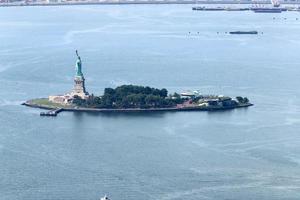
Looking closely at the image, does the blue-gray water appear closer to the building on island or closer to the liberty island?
the liberty island

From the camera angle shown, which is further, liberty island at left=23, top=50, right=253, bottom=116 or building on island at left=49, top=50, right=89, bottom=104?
building on island at left=49, top=50, right=89, bottom=104

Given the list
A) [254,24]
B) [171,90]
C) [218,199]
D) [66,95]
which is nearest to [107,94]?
[66,95]

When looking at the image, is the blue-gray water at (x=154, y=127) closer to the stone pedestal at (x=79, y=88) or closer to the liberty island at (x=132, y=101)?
the liberty island at (x=132, y=101)

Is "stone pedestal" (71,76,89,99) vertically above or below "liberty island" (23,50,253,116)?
above

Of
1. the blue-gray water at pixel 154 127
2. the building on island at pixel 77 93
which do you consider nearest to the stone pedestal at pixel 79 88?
the building on island at pixel 77 93

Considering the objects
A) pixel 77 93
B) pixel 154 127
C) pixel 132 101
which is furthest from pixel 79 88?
pixel 154 127

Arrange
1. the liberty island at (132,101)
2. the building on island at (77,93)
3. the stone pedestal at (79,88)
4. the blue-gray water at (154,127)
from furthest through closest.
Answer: the stone pedestal at (79,88) → the building on island at (77,93) → the liberty island at (132,101) → the blue-gray water at (154,127)

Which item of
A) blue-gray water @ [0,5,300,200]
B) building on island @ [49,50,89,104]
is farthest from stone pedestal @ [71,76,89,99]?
blue-gray water @ [0,5,300,200]
